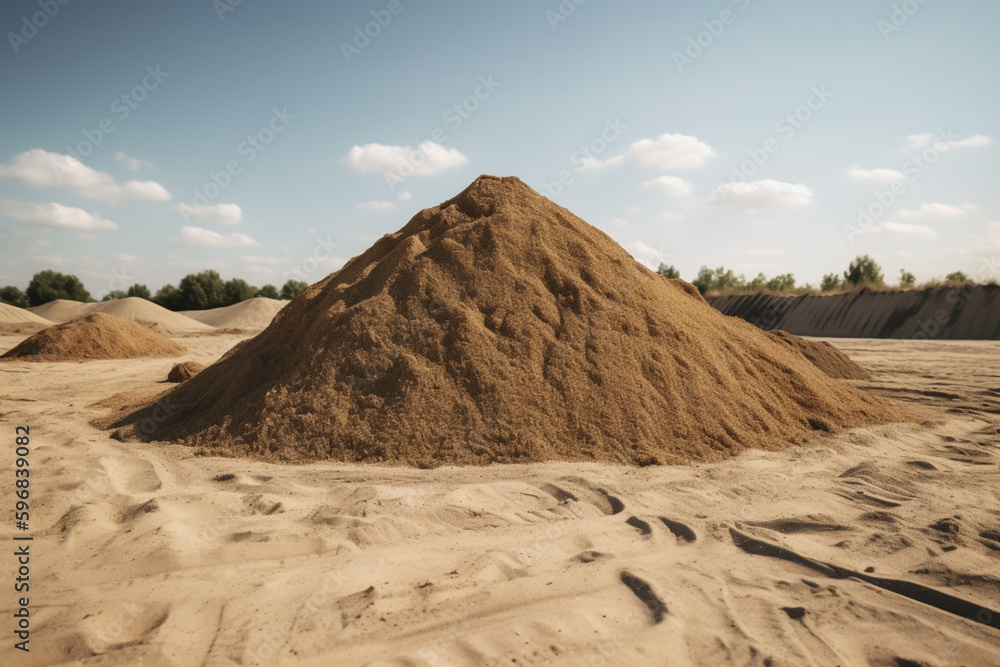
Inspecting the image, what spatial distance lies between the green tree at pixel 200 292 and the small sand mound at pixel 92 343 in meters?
26.1

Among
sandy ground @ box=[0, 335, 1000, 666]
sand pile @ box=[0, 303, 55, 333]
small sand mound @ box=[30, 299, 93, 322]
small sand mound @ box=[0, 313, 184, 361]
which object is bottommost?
sandy ground @ box=[0, 335, 1000, 666]

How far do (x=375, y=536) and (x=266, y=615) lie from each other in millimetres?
831

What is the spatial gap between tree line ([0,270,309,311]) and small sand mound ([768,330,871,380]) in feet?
120

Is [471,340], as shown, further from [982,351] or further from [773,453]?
[982,351]

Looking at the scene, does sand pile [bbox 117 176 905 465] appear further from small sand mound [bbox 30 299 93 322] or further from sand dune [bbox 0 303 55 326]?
small sand mound [bbox 30 299 93 322]

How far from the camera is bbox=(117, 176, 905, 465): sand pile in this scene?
4.80m

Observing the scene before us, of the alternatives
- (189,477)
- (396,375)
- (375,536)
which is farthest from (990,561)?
(189,477)

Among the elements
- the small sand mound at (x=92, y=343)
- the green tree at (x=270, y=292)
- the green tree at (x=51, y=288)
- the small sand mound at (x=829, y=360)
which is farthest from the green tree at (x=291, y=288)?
the small sand mound at (x=829, y=360)

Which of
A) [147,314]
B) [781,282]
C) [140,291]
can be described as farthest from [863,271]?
[140,291]

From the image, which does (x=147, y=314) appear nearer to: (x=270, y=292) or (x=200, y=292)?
(x=200, y=292)

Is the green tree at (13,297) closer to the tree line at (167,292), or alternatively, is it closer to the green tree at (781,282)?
the tree line at (167,292)

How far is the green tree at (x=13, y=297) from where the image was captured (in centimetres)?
3881

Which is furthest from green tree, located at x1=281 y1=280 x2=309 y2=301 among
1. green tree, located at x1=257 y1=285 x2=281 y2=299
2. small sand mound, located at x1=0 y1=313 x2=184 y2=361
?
small sand mound, located at x1=0 y1=313 x2=184 y2=361

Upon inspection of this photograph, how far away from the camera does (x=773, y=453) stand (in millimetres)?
4945
